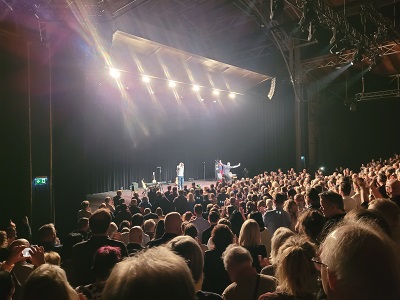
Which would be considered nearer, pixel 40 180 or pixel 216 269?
pixel 216 269

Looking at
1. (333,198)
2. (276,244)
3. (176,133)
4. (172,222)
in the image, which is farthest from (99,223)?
(176,133)

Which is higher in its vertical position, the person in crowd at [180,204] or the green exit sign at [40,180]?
the green exit sign at [40,180]

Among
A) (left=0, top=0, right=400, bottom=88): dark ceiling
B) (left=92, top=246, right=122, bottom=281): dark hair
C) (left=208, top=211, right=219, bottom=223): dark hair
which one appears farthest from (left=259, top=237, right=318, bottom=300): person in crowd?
(left=0, top=0, right=400, bottom=88): dark ceiling

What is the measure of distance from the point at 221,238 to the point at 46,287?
Result: 209cm

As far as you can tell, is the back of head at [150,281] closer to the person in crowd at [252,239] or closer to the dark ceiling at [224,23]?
the person in crowd at [252,239]

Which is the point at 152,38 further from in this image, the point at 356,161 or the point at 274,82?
the point at 356,161

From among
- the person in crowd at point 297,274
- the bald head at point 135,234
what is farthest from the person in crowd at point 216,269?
the bald head at point 135,234

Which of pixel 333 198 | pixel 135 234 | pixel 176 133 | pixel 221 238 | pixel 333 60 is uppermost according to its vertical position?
pixel 333 60

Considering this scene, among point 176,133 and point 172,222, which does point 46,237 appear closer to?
point 172,222

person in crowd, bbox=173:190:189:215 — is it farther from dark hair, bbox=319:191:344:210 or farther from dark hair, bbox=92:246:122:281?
dark hair, bbox=92:246:122:281

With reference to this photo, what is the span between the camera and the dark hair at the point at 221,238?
11.1 feet

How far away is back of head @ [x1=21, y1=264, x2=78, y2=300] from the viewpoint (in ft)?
5.11

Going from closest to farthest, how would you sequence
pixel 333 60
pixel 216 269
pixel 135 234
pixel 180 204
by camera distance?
pixel 216 269
pixel 135 234
pixel 180 204
pixel 333 60

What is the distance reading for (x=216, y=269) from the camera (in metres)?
3.20
